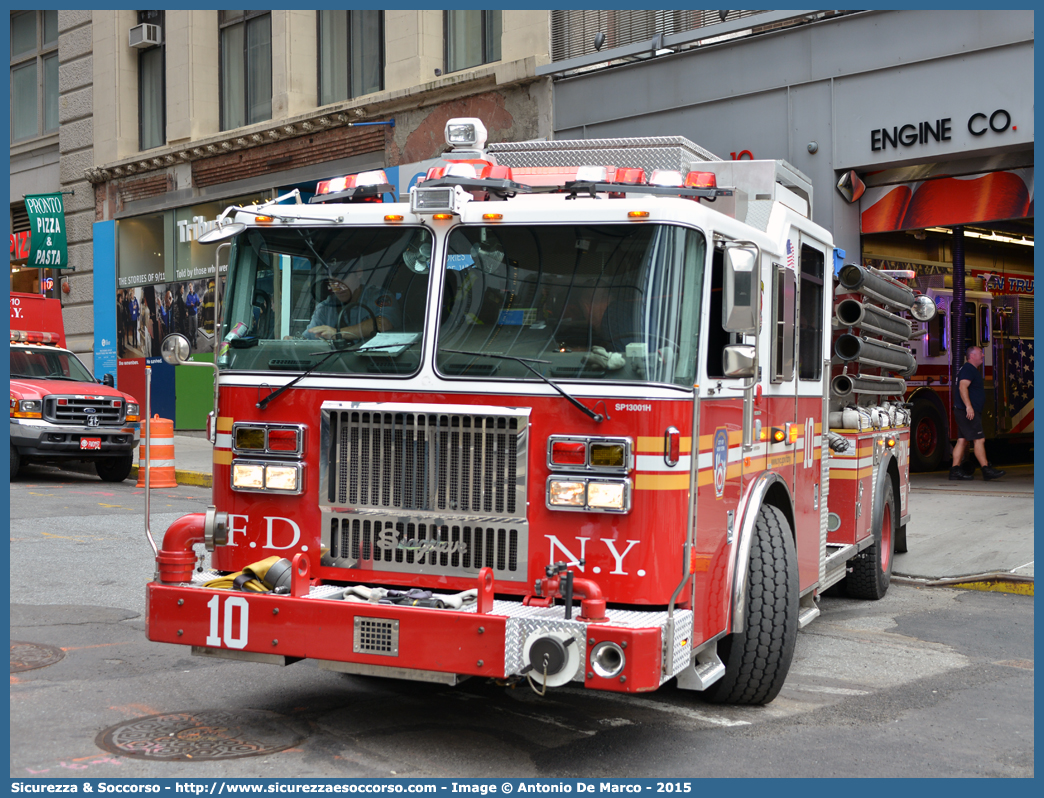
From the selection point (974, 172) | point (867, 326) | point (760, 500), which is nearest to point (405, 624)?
point (760, 500)

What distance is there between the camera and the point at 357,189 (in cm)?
583

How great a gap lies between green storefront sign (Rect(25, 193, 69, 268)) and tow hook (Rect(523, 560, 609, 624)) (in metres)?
22.6

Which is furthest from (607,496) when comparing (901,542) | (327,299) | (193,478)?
(193,478)

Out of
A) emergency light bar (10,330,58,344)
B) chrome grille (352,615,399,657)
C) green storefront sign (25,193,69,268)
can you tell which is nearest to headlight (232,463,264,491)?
chrome grille (352,615,399,657)

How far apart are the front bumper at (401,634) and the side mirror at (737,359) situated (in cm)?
108

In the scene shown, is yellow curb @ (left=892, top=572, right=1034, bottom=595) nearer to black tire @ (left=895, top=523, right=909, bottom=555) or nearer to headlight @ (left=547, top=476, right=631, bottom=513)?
black tire @ (left=895, top=523, right=909, bottom=555)

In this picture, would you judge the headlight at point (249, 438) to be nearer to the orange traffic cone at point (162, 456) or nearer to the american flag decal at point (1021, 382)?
the orange traffic cone at point (162, 456)

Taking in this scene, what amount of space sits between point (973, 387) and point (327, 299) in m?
11.5

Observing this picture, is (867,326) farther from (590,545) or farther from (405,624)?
(405,624)

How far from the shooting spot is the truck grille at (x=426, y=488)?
16.3 ft

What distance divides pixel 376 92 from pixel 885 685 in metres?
15.0

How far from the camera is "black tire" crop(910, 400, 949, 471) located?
15773 millimetres

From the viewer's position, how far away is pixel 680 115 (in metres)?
15.3

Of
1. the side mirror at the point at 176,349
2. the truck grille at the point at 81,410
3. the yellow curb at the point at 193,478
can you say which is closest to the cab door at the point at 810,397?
the side mirror at the point at 176,349
